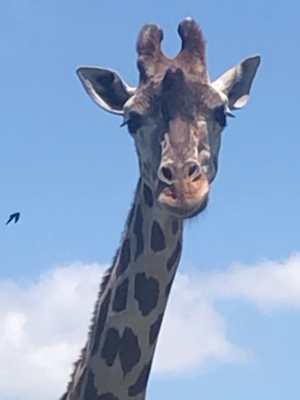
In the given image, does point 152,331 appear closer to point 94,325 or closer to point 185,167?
point 94,325

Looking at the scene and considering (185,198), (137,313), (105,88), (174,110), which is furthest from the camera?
(105,88)

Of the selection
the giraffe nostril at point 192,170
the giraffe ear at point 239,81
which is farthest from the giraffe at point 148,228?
the giraffe ear at point 239,81

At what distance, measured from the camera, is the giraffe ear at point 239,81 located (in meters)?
10.4

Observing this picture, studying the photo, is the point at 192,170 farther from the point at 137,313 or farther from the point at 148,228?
the point at 137,313

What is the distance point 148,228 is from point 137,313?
2.31ft

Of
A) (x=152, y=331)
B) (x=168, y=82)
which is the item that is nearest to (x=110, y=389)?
(x=152, y=331)

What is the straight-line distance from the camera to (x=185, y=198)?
8164mm

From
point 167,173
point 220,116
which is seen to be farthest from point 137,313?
point 220,116

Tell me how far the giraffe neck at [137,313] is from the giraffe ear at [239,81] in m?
1.54

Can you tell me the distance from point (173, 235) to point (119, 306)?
30.2 inches

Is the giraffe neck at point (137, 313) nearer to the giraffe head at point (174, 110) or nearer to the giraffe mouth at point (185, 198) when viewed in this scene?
the giraffe head at point (174, 110)

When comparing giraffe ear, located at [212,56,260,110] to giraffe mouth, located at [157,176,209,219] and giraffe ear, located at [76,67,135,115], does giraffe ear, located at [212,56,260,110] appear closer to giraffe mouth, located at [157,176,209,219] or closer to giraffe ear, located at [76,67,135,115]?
giraffe ear, located at [76,67,135,115]

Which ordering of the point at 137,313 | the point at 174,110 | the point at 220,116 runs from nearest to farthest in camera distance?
the point at 174,110 → the point at 137,313 → the point at 220,116

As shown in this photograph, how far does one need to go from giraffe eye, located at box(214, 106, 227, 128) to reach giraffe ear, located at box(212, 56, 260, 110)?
2.94 ft
